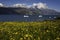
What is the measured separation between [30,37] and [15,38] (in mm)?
612

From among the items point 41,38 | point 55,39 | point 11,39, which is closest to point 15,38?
point 11,39

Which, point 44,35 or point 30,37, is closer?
point 30,37

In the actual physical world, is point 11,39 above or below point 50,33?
above

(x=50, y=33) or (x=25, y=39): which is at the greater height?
(x=25, y=39)

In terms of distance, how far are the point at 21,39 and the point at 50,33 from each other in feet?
6.64

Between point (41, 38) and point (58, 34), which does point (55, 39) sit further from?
point (58, 34)

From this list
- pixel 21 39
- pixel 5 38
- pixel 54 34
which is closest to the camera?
pixel 21 39

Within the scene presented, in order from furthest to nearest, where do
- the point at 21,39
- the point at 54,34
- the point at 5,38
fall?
the point at 54,34
the point at 5,38
the point at 21,39

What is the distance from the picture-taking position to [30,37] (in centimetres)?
854

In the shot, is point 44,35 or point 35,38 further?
point 44,35

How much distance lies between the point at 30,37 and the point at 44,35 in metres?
0.86

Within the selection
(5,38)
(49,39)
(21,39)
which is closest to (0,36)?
(5,38)

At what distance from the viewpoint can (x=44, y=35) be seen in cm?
914

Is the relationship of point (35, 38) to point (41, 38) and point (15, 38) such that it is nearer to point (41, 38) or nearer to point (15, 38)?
point (41, 38)
